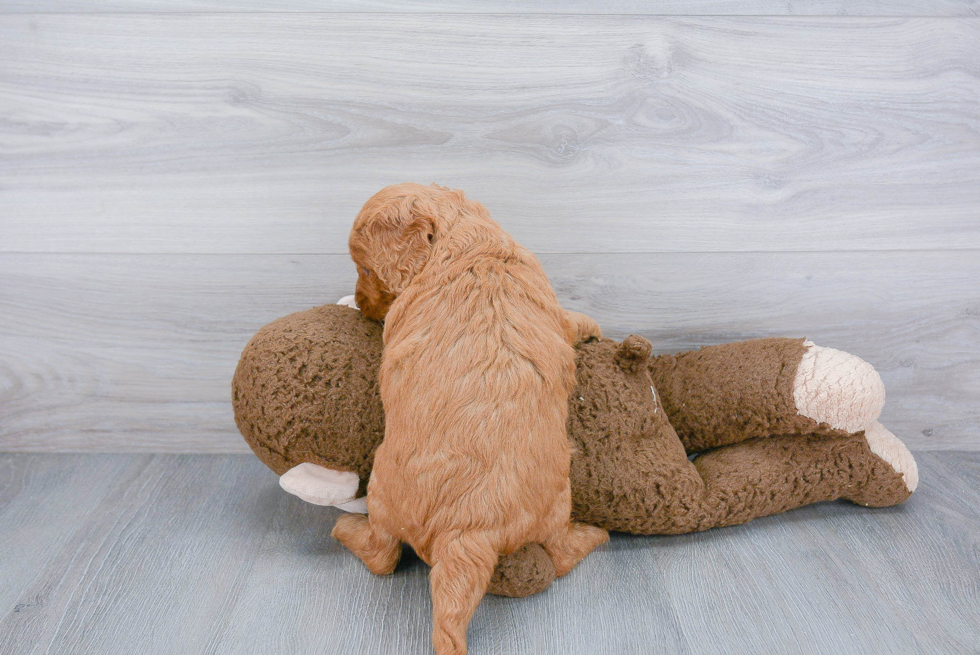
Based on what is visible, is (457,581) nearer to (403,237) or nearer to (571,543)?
(571,543)

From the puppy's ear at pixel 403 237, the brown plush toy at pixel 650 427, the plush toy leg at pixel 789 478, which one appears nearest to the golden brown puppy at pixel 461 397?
the puppy's ear at pixel 403 237

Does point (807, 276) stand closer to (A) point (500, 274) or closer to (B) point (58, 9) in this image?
(A) point (500, 274)

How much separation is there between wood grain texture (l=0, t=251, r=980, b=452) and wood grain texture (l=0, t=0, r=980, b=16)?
41cm

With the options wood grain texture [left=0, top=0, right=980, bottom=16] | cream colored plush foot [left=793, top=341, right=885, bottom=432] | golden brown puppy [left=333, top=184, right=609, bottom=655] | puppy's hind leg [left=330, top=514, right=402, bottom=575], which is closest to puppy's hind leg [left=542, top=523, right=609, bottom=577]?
golden brown puppy [left=333, top=184, right=609, bottom=655]

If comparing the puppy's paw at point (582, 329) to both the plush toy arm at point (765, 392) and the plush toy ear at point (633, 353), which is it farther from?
the plush toy arm at point (765, 392)

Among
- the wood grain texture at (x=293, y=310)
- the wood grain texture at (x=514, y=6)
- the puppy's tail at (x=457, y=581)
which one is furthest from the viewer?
the wood grain texture at (x=293, y=310)

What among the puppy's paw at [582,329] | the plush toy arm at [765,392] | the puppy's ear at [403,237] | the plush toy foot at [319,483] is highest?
the puppy's ear at [403,237]

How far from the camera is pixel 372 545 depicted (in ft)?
3.16

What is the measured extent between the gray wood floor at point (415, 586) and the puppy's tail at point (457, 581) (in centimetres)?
9

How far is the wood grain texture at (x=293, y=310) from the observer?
4.09ft

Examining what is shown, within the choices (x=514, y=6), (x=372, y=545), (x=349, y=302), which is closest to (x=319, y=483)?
(x=372, y=545)

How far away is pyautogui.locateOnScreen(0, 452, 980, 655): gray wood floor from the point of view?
867mm

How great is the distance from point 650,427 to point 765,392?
19 centimetres

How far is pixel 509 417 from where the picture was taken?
84cm
